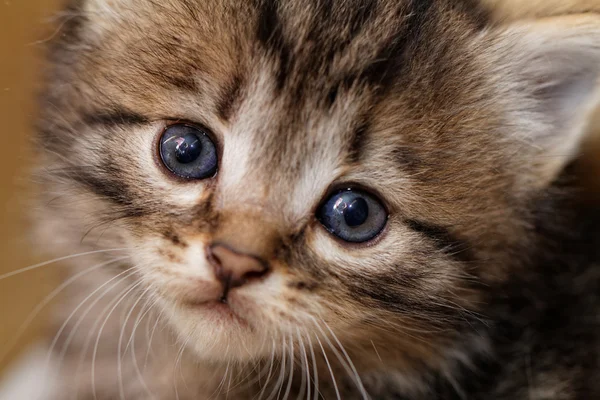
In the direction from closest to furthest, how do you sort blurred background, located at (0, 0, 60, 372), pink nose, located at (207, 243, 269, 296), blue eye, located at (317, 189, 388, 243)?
pink nose, located at (207, 243, 269, 296) → blue eye, located at (317, 189, 388, 243) → blurred background, located at (0, 0, 60, 372)

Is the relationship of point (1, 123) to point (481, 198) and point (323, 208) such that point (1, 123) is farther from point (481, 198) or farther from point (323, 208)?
point (481, 198)

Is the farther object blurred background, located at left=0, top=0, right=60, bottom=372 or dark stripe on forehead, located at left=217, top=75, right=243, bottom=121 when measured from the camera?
blurred background, located at left=0, top=0, right=60, bottom=372

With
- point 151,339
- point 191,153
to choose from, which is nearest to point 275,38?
point 191,153

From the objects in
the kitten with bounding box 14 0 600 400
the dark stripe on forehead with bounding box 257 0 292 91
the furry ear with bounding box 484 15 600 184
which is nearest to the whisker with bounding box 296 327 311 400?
the kitten with bounding box 14 0 600 400

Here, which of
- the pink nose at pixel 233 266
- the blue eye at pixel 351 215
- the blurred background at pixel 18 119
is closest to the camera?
the pink nose at pixel 233 266

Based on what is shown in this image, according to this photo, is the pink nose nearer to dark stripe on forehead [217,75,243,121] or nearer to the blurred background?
dark stripe on forehead [217,75,243,121]

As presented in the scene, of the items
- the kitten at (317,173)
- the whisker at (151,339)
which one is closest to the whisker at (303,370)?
the kitten at (317,173)

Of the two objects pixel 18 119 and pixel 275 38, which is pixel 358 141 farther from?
pixel 18 119

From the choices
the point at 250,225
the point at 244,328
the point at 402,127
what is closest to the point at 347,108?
the point at 402,127

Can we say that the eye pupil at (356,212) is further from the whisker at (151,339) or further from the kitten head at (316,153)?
the whisker at (151,339)
